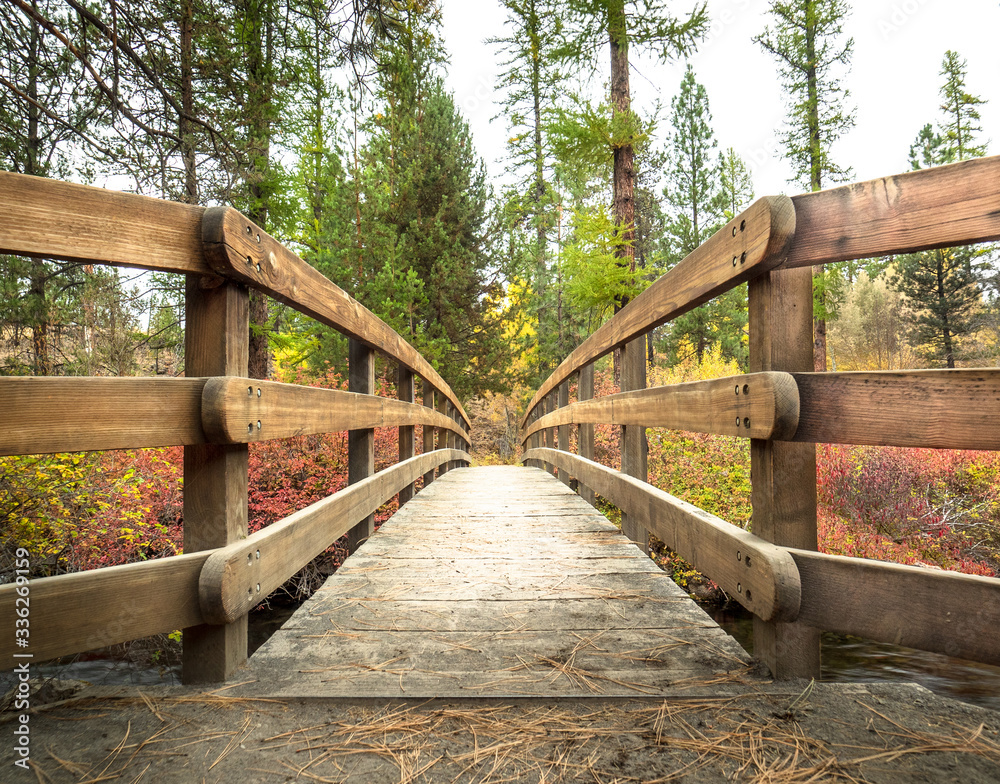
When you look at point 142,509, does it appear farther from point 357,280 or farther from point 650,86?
point 650,86

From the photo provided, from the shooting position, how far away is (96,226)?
116 cm

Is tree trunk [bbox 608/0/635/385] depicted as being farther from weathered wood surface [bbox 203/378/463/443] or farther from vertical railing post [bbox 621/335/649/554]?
weathered wood surface [bbox 203/378/463/443]

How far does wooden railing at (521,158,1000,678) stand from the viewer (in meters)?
1.09

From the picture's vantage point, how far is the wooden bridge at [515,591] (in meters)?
1.09

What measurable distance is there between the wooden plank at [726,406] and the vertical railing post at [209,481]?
1.38 m

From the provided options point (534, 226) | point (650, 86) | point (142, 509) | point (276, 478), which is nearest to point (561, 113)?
point (650, 86)

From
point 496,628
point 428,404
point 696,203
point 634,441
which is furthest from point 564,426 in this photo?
point 696,203

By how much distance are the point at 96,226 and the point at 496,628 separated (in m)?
1.59

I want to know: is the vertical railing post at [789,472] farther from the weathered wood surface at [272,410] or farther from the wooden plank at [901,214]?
the weathered wood surface at [272,410]

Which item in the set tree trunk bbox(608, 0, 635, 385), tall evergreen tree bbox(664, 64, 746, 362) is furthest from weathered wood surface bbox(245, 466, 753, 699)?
tall evergreen tree bbox(664, 64, 746, 362)

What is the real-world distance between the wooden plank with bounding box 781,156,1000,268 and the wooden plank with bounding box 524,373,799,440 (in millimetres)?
340

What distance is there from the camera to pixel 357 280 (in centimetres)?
1077

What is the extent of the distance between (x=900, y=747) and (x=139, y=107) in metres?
5.97

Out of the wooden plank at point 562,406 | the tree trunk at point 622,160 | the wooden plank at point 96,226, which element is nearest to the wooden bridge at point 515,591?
the wooden plank at point 96,226
